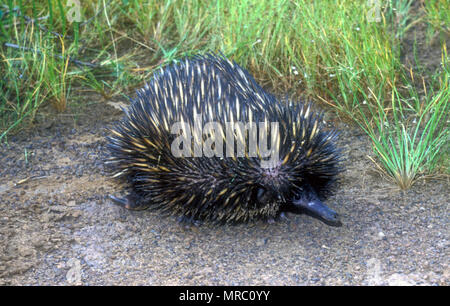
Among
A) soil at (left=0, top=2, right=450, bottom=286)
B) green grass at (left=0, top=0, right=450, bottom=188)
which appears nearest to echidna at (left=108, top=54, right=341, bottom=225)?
soil at (left=0, top=2, right=450, bottom=286)

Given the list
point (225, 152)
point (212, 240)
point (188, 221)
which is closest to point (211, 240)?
point (212, 240)

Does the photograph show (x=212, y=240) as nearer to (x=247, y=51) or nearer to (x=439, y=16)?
(x=247, y=51)

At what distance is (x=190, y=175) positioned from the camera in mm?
3395

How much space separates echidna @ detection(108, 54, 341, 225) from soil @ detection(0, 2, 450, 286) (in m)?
0.18

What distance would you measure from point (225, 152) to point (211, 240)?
1.92 feet

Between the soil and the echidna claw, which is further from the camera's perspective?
the echidna claw

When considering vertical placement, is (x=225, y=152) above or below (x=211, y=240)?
above

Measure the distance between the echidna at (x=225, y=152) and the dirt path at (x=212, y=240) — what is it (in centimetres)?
18

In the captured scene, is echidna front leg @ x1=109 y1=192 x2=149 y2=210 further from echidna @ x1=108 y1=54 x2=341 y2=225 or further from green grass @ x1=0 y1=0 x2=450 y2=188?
green grass @ x1=0 y1=0 x2=450 y2=188

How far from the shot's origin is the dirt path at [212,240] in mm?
3172

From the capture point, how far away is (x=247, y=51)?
5074mm

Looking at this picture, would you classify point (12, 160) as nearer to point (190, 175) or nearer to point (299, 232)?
point (190, 175)

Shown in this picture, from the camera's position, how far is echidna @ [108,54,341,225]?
3207 millimetres

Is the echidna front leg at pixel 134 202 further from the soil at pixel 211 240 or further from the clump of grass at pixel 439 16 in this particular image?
the clump of grass at pixel 439 16
